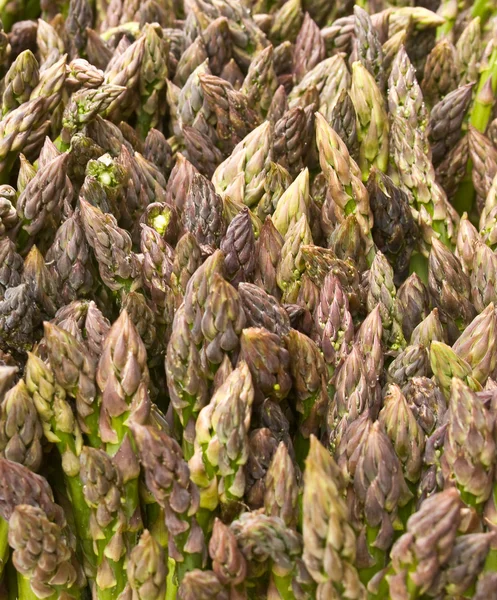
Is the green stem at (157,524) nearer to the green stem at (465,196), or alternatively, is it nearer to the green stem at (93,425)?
the green stem at (93,425)

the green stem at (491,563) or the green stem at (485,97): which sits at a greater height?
the green stem at (485,97)

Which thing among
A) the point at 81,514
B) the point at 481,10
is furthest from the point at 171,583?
the point at 481,10

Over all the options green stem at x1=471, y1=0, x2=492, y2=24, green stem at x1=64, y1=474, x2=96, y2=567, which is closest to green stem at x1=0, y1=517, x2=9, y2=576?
green stem at x1=64, y1=474, x2=96, y2=567

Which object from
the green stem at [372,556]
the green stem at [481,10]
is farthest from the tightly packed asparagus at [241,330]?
the green stem at [481,10]

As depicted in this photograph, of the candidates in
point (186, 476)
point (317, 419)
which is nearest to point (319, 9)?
point (317, 419)

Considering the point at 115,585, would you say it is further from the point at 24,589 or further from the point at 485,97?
the point at 485,97

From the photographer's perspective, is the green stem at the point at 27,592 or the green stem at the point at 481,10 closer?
the green stem at the point at 27,592

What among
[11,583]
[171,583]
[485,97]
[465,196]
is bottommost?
[11,583]

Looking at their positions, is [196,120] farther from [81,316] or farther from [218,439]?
[218,439]
